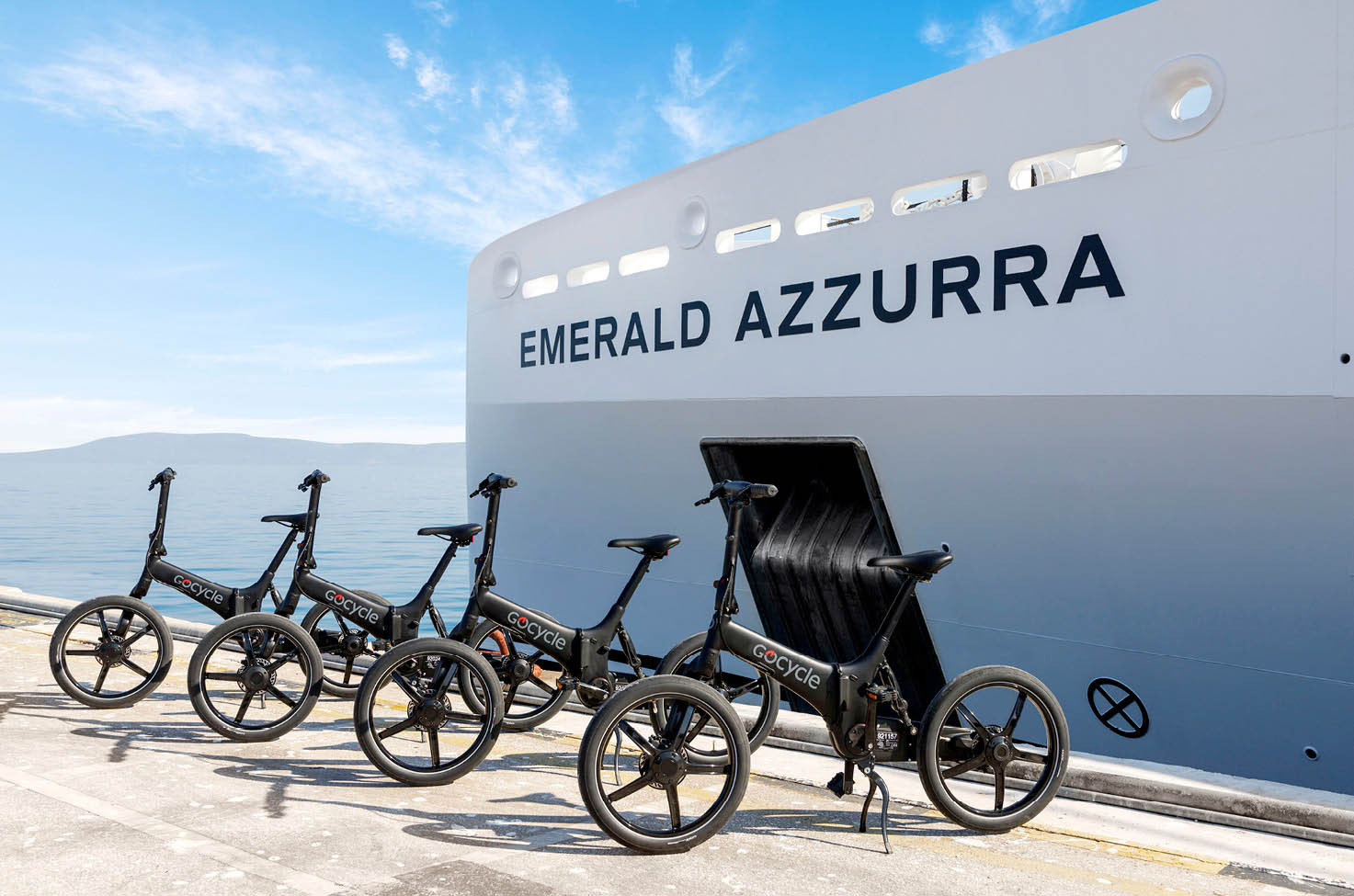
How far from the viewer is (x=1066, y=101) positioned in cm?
541

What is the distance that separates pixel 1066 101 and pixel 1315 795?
372 cm

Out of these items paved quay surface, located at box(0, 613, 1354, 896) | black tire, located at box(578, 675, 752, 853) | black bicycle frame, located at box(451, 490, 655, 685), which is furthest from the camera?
black bicycle frame, located at box(451, 490, 655, 685)

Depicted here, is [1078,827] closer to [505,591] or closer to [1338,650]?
[1338,650]

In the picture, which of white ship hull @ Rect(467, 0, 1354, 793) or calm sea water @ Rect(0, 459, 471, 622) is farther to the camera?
calm sea water @ Rect(0, 459, 471, 622)

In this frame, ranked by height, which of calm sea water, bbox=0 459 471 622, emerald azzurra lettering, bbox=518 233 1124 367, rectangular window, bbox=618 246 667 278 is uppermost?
rectangular window, bbox=618 246 667 278

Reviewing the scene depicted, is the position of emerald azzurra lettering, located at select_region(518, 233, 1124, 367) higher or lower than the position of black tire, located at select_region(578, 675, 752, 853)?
higher

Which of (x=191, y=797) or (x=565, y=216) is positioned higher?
(x=565, y=216)

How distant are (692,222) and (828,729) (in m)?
4.86

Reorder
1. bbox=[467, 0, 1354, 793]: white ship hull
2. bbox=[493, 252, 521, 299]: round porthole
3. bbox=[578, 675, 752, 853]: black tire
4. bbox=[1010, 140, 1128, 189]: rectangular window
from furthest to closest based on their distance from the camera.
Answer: bbox=[493, 252, 521, 299]: round porthole
bbox=[1010, 140, 1128, 189]: rectangular window
bbox=[467, 0, 1354, 793]: white ship hull
bbox=[578, 675, 752, 853]: black tire

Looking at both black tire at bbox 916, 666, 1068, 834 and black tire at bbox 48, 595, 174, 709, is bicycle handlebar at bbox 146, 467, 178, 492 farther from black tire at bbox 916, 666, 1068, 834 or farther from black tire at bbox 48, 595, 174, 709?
black tire at bbox 916, 666, 1068, 834

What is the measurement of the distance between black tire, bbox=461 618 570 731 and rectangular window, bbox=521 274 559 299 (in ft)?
14.6

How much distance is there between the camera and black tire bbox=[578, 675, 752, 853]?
3102 millimetres

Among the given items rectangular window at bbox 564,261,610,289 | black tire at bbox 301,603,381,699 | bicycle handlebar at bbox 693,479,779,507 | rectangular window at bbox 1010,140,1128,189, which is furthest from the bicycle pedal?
rectangular window at bbox 564,261,610,289

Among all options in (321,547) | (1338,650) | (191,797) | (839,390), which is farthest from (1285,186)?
(321,547)
